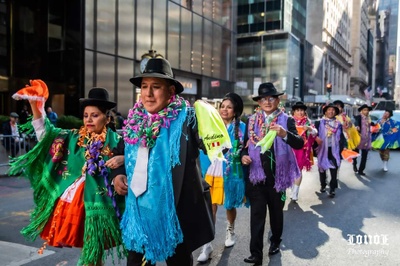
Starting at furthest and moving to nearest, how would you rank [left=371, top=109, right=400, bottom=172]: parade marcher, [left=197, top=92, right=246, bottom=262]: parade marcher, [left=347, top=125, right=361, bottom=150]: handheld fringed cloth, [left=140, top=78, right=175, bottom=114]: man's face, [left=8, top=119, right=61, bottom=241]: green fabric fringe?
[left=371, top=109, right=400, bottom=172]: parade marcher → [left=347, top=125, right=361, bottom=150]: handheld fringed cloth → [left=197, top=92, right=246, bottom=262]: parade marcher → [left=8, top=119, right=61, bottom=241]: green fabric fringe → [left=140, top=78, right=175, bottom=114]: man's face

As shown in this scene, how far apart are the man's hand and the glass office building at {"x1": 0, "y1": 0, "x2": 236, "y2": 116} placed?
1429 centimetres

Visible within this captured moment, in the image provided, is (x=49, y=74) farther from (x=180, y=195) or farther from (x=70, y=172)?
(x=180, y=195)

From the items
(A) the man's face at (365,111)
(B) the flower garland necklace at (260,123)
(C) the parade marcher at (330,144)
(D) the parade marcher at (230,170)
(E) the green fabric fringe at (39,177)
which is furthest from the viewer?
(A) the man's face at (365,111)

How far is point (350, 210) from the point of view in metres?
6.68

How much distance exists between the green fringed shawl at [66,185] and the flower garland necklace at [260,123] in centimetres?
173

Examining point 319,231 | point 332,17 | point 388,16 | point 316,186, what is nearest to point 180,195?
point 319,231

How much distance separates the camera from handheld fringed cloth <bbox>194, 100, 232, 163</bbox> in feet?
7.73

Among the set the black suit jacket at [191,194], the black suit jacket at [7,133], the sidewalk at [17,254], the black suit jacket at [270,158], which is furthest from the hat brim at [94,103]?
the black suit jacket at [7,133]

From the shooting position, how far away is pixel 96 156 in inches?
123

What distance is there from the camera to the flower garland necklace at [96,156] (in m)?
3.10

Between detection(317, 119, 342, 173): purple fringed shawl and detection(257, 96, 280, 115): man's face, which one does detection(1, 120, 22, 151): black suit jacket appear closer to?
detection(317, 119, 342, 173): purple fringed shawl

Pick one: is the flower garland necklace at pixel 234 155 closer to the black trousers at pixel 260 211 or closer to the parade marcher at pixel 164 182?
the black trousers at pixel 260 211

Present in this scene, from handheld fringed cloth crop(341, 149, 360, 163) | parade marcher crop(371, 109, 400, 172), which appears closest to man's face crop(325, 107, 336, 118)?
handheld fringed cloth crop(341, 149, 360, 163)

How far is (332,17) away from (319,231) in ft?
254
